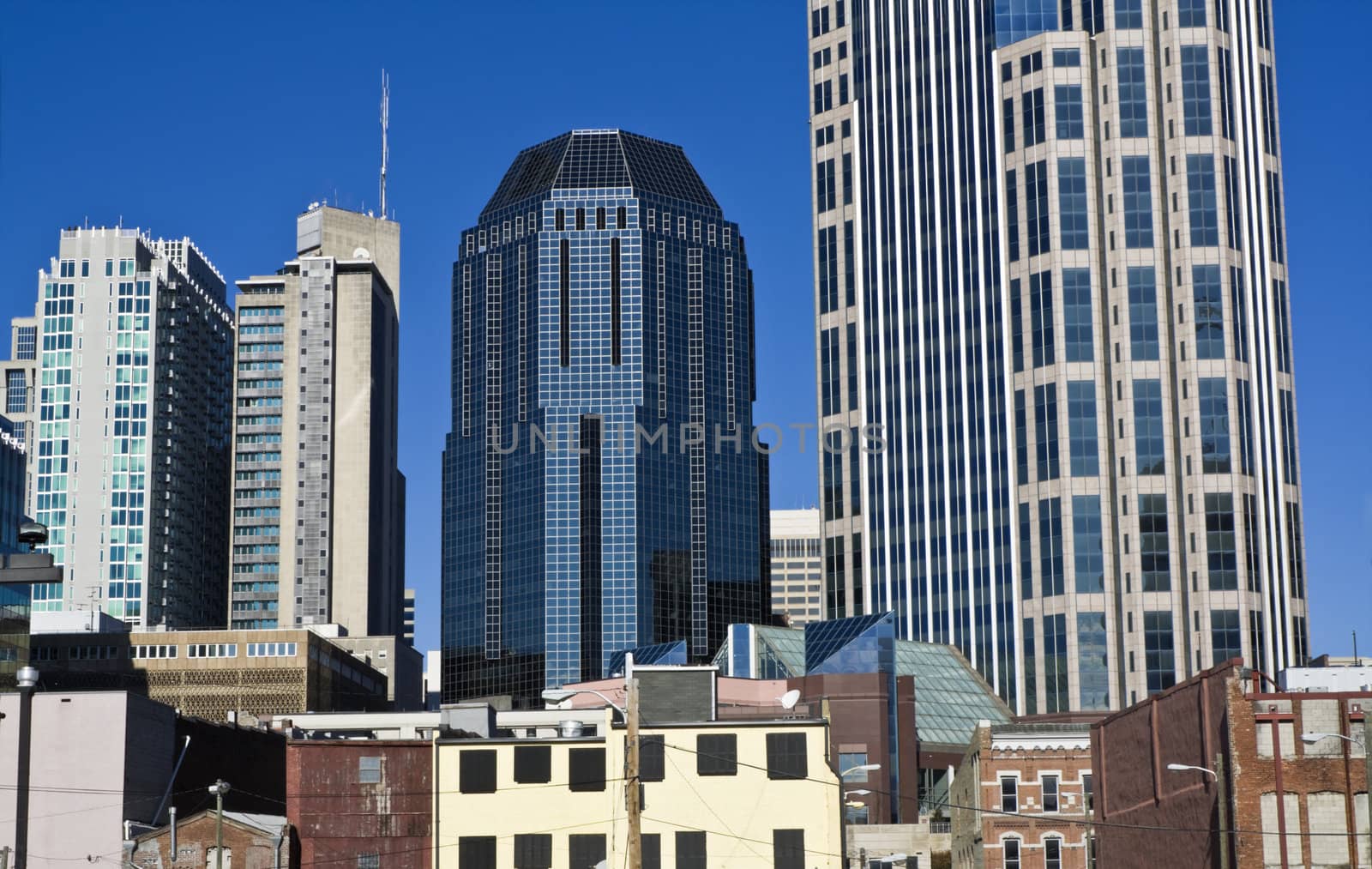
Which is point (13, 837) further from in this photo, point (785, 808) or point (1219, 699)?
point (1219, 699)

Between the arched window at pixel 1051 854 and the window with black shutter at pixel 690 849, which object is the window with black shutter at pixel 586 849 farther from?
the arched window at pixel 1051 854

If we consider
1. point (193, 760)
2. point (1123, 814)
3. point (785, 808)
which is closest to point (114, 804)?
point (193, 760)

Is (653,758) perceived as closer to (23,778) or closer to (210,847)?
(210,847)

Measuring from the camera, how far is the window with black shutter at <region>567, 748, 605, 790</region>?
102 meters

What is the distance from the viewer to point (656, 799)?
102m

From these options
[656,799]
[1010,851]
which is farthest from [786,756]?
[1010,851]

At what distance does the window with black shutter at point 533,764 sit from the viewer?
334 ft

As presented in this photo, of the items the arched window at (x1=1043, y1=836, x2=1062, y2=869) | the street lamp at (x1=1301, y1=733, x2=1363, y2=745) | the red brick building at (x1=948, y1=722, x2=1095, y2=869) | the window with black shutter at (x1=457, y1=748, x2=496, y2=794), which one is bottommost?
the arched window at (x1=1043, y1=836, x2=1062, y2=869)

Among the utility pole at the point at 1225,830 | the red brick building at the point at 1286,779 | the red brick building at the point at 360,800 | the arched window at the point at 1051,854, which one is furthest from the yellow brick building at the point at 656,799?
the arched window at the point at 1051,854

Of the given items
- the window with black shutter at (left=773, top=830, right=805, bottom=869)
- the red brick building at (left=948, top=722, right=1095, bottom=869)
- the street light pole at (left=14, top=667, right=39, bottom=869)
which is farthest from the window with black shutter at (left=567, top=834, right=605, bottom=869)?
the red brick building at (left=948, top=722, right=1095, bottom=869)

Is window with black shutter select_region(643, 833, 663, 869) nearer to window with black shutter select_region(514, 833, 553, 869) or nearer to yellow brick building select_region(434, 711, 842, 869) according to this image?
yellow brick building select_region(434, 711, 842, 869)

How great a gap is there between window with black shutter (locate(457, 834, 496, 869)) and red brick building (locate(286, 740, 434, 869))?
95.2 inches

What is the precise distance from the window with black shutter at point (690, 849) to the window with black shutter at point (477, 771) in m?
9.44

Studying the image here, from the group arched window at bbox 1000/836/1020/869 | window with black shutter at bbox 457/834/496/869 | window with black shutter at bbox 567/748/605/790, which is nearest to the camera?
window with black shutter at bbox 457/834/496/869
